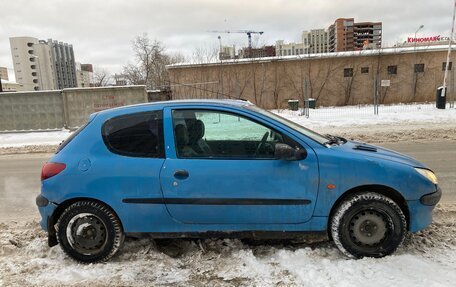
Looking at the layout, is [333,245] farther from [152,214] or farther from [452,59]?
[452,59]

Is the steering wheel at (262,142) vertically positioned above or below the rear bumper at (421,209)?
above

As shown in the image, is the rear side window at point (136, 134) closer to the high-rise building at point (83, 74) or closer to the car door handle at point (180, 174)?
the car door handle at point (180, 174)

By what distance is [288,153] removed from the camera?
340 centimetres

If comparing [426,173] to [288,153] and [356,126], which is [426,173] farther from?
[356,126]

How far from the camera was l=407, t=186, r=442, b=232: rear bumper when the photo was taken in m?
3.49

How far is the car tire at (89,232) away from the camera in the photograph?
11.9ft

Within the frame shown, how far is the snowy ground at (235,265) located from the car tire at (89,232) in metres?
0.12

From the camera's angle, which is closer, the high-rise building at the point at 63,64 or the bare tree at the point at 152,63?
the bare tree at the point at 152,63

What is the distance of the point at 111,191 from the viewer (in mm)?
3568

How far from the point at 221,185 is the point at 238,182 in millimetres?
164

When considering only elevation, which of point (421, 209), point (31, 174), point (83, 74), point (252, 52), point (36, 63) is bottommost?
point (31, 174)

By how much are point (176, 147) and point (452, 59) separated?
30.9m

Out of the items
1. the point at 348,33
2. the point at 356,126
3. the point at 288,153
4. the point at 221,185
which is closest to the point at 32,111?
the point at 356,126

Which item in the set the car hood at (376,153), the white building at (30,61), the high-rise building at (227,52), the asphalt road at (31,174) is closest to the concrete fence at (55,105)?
the asphalt road at (31,174)
